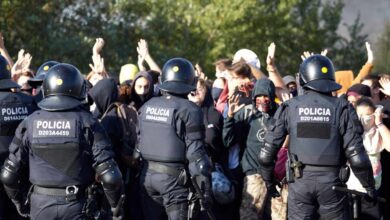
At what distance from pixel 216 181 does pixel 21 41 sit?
57.6 ft

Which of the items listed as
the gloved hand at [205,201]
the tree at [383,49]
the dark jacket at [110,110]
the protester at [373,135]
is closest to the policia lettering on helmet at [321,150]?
the gloved hand at [205,201]

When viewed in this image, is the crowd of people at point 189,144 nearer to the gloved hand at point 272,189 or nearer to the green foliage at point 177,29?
the gloved hand at point 272,189

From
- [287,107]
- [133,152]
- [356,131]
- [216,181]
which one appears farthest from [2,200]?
[356,131]

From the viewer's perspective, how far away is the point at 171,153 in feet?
29.9

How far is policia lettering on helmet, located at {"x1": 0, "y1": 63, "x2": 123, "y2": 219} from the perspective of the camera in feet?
26.1

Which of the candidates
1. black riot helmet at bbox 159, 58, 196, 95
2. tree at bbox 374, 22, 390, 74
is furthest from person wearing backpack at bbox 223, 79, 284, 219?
tree at bbox 374, 22, 390, 74

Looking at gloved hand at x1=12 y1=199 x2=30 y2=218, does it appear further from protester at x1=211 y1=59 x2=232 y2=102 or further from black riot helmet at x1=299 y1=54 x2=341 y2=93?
protester at x1=211 y1=59 x2=232 y2=102

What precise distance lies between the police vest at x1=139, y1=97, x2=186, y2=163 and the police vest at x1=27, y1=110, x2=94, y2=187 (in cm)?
124

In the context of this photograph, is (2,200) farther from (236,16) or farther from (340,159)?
(236,16)

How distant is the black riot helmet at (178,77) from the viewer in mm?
9391

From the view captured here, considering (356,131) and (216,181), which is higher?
(356,131)

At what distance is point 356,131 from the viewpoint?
28.9ft

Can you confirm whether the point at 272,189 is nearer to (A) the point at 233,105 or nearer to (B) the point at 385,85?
(A) the point at 233,105

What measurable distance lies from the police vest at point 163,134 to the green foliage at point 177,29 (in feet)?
55.5
